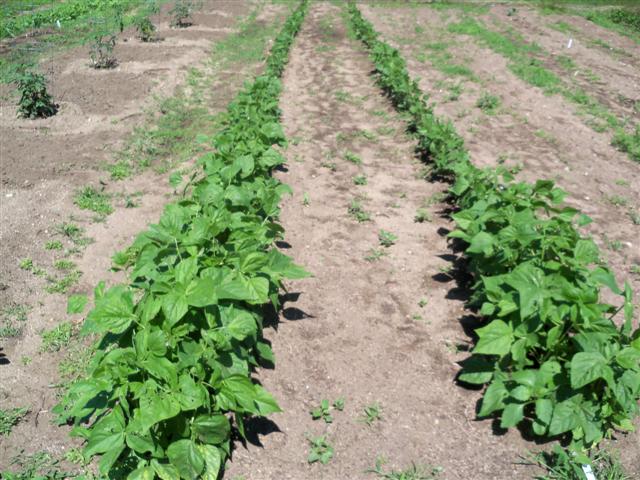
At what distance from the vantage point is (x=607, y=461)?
131 inches

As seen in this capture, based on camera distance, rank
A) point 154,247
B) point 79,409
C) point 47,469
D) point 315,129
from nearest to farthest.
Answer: point 79,409
point 47,469
point 154,247
point 315,129

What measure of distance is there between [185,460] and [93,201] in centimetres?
428

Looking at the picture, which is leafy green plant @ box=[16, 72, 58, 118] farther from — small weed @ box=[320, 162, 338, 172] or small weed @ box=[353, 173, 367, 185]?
small weed @ box=[353, 173, 367, 185]

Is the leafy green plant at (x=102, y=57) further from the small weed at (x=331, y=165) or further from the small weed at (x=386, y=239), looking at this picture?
the small weed at (x=386, y=239)

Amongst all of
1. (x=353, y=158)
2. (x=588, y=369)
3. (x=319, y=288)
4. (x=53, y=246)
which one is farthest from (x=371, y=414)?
(x=353, y=158)

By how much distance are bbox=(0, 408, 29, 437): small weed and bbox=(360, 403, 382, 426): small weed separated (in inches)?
89.5

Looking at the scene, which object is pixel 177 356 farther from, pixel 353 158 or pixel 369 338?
pixel 353 158

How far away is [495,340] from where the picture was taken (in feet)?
Answer: 11.2

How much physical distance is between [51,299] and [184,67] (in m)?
7.79

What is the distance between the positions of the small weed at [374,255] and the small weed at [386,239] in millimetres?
134

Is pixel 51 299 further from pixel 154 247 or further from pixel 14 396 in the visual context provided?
pixel 154 247

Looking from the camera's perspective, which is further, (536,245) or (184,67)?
(184,67)

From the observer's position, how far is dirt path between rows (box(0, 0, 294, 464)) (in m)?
3.81

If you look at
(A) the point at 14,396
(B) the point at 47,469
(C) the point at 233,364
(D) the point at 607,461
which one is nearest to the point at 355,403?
(C) the point at 233,364
